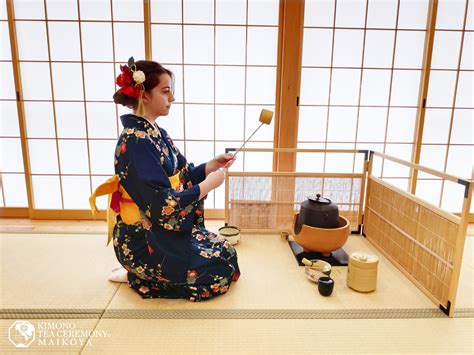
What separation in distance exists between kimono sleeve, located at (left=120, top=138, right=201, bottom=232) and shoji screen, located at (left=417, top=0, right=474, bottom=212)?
110 inches

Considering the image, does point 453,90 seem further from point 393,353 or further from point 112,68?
point 112,68

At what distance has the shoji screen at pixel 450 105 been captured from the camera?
10.4ft

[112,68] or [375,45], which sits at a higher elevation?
[375,45]

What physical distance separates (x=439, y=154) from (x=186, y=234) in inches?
115

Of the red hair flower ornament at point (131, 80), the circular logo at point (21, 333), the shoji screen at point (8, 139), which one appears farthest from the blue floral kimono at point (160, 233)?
the shoji screen at point (8, 139)

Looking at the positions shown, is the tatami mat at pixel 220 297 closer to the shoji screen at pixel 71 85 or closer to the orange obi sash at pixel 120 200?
the orange obi sash at pixel 120 200

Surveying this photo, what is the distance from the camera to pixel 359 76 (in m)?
3.30

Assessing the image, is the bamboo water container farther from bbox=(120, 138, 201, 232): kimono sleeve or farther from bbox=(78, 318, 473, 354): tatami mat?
bbox=(120, 138, 201, 232): kimono sleeve

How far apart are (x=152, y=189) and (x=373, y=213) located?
1.72 m

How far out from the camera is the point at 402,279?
2.03 metres

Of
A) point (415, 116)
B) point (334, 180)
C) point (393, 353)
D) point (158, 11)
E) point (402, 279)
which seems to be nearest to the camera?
point (393, 353)

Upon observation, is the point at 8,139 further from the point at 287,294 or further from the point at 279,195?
the point at 287,294

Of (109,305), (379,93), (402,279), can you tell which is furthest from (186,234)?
(379,93)

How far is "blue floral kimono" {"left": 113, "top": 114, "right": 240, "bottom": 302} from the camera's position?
1.63m
